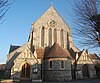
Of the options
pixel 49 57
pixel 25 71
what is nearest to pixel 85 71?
pixel 49 57

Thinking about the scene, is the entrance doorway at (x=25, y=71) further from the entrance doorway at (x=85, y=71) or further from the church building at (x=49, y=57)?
the entrance doorway at (x=85, y=71)

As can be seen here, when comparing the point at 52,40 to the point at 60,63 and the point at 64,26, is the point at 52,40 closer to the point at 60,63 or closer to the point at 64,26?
the point at 64,26

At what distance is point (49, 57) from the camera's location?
35.7 m

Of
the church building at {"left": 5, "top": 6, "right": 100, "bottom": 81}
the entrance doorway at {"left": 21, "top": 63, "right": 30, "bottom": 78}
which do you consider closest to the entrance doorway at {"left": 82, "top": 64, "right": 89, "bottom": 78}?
the church building at {"left": 5, "top": 6, "right": 100, "bottom": 81}

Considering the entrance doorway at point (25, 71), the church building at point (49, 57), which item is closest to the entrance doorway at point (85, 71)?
the church building at point (49, 57)

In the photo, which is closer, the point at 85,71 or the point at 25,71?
the point at 25,71

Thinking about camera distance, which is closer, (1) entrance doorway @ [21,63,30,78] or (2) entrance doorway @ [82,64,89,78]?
(1) entrance doorway @ [21,63,30,78]

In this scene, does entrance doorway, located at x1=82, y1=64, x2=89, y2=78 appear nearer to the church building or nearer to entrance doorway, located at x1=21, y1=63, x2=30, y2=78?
the church building

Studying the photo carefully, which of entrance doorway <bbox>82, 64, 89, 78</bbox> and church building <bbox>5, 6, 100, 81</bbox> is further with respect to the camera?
entrance doorway <bbox>82, 64, 89, 78</bbox>

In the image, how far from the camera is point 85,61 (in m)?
40.0

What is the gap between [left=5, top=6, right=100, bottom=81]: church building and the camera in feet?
115

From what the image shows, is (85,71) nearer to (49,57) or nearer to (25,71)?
(49,57)

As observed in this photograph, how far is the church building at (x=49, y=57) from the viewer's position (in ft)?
115

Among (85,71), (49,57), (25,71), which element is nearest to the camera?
(25,71)
